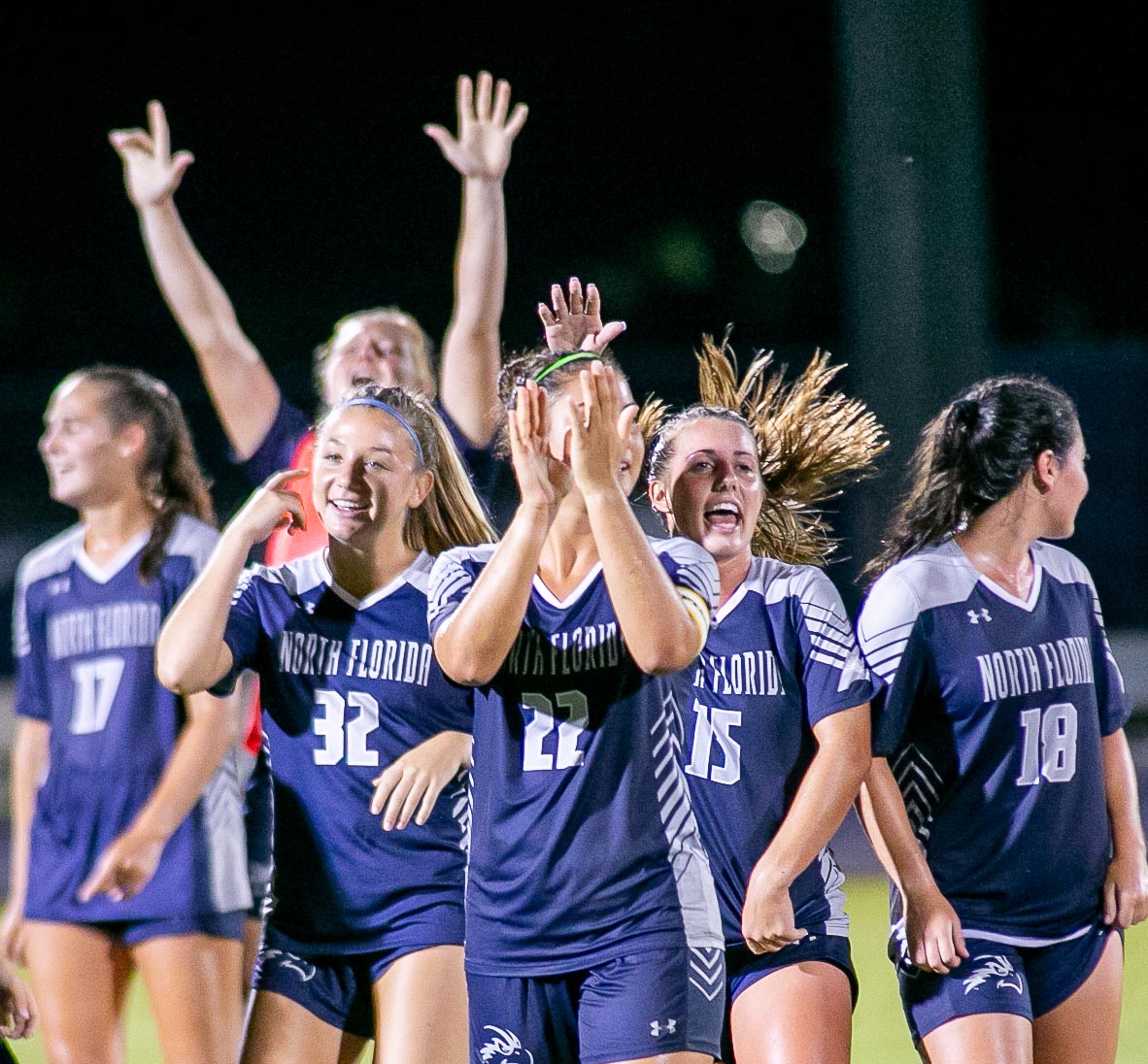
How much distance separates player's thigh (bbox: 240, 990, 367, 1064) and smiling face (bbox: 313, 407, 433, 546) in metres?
0.95

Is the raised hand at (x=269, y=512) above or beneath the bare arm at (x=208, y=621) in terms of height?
above

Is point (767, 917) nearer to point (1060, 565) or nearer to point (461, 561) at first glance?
point (461, 561)

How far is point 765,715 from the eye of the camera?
360cm

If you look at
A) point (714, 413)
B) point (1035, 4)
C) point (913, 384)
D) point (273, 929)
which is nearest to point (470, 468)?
point (714, 413)

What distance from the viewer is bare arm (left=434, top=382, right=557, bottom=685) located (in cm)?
300

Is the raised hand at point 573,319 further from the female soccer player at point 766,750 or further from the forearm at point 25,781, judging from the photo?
the forearm at point 25,781

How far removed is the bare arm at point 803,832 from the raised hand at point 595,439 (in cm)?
83

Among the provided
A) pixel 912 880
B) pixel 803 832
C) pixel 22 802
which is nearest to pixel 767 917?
pixel 803 832

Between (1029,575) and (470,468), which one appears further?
(470,468)

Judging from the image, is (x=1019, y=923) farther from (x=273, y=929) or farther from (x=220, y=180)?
(x=220, y=180)

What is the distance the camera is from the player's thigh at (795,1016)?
3.44 m

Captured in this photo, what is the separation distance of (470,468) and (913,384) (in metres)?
3.21

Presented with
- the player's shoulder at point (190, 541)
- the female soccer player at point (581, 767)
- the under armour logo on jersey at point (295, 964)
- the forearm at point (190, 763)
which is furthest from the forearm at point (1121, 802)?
the player's shoulder at point (190, 541)

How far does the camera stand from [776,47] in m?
26.0
